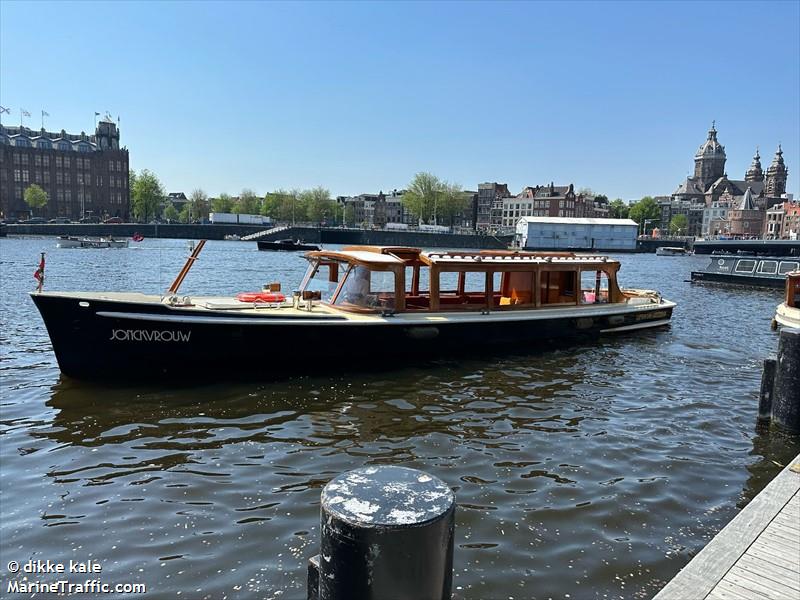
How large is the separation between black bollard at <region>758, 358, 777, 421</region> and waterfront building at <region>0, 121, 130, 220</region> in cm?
15014

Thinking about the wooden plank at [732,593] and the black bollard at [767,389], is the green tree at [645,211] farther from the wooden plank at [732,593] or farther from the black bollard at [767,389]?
the wooden plank at [732,593]

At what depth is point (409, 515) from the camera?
2.69 m

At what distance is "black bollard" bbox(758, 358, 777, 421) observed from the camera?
1096 centimetres

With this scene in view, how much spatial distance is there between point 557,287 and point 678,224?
600ft

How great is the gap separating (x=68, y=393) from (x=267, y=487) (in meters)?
6.22

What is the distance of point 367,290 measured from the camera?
557 inches

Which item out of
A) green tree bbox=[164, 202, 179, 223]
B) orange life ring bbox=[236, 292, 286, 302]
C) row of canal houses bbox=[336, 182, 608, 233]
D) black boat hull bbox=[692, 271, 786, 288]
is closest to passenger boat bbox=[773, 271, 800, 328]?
orange life ring bbox=[236, 292, 286, 302]

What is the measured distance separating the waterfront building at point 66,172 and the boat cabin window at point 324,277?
464ft

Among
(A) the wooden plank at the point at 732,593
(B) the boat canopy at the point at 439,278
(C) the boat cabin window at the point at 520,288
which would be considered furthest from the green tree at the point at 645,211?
(A) the wooden plank at the point at 732,593

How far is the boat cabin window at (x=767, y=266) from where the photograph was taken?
147 feet

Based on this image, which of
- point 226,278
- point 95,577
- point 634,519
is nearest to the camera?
point 95,577

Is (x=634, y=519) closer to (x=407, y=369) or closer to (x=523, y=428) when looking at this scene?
(x=523, y=428)

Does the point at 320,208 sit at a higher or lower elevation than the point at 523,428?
higher

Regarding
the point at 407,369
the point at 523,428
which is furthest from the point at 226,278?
the point at 523,428
